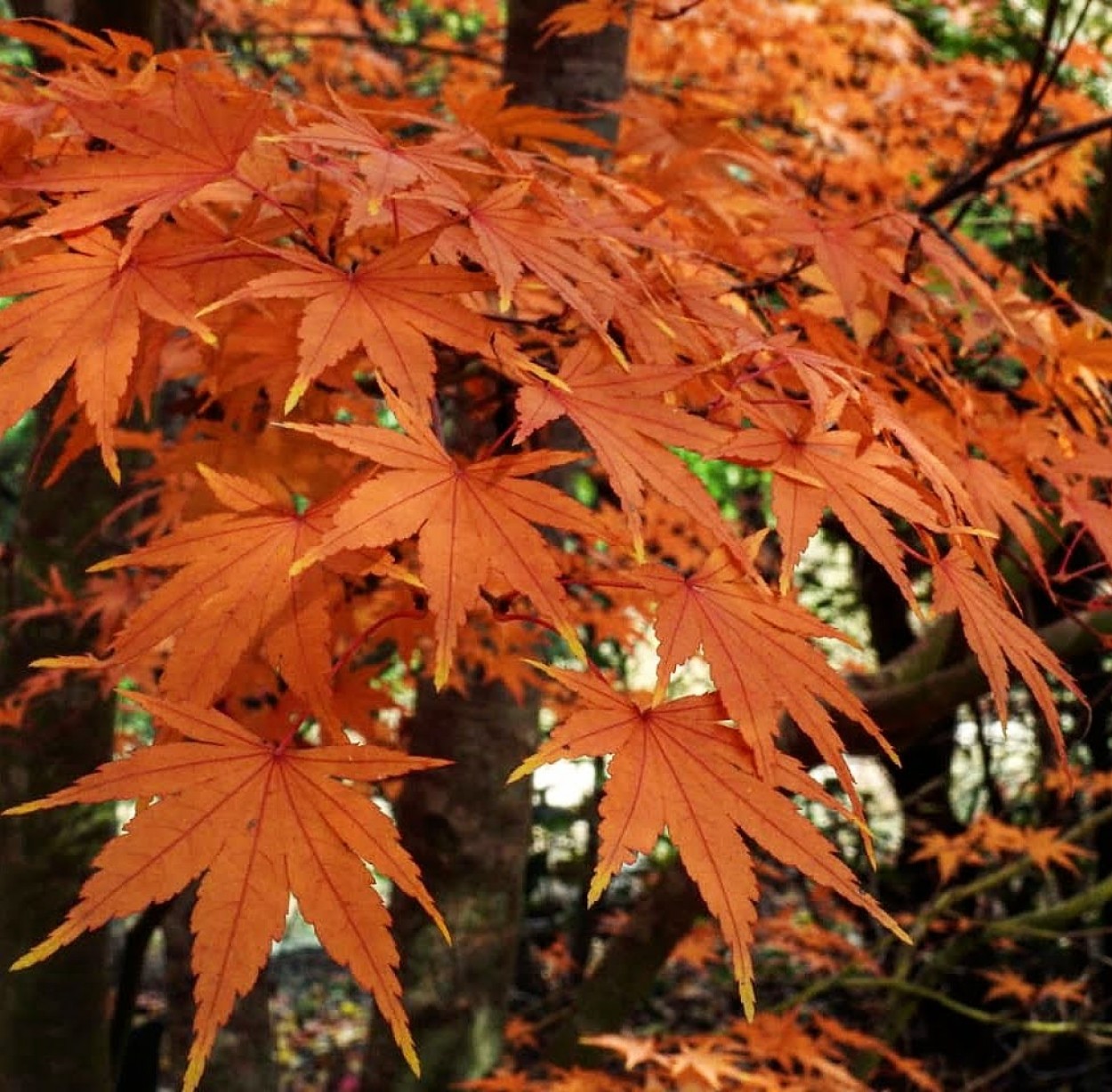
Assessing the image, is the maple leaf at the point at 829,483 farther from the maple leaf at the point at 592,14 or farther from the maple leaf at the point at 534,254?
the maple leaf at the point at 592,14

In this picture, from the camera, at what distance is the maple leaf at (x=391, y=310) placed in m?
0.69

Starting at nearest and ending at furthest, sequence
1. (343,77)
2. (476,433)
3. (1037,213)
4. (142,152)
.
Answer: (142,152)
(476,433)
(1037,213)
(343,77)

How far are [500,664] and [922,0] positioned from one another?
359cm

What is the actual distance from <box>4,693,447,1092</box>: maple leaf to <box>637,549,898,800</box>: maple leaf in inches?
6.6

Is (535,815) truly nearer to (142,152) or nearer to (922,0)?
(922,0)

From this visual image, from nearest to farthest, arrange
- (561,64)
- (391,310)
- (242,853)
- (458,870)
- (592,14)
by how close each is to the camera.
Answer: (242,853), (391,310), (592,14), (561,64), (458,870)

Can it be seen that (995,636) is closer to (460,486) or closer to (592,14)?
(460,486)

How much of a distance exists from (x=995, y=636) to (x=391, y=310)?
44cm

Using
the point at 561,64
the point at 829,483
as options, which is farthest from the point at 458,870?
the point at 829,483

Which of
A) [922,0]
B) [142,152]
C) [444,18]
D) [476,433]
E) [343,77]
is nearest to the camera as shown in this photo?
[142,152]

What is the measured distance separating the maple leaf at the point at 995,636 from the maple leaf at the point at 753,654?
9 cm

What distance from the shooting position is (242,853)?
610 mm

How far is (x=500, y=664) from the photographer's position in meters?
2.01

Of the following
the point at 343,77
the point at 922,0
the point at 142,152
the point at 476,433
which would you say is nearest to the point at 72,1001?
the point at 476,433
